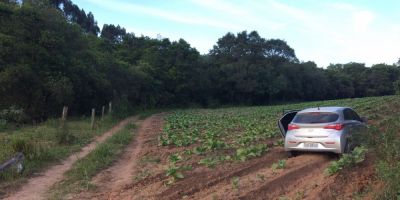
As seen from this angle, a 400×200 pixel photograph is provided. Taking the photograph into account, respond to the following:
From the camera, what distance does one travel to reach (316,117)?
12.6m

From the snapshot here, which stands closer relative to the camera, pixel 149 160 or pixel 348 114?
pixel 348 114

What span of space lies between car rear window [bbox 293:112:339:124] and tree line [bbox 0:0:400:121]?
20.1 meters

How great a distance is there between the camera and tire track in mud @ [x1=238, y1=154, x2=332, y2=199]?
8609 mm

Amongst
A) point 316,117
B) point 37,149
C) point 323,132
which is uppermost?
point 316,117

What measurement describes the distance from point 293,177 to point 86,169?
5940 mm

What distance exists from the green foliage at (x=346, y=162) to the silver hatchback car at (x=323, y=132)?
1.39m

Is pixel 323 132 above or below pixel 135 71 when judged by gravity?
below

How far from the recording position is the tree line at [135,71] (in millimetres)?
28531

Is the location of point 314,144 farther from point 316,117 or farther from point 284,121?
point 284,121

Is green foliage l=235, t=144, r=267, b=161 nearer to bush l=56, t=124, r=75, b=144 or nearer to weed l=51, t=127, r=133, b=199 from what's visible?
weed l=51, t=127, r=133, b=199

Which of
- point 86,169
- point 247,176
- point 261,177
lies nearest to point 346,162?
point 261,177

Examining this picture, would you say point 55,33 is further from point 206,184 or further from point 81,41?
point 206,184

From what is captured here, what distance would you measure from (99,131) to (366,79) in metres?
91.2

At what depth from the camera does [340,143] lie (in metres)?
11.9
